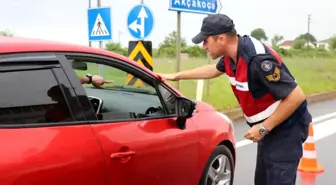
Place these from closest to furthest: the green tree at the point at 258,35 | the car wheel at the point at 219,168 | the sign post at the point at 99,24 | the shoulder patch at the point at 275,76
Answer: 1. the shoulder patch at the point at 275,76
2. the car wheel at the point at 219,168
3. the green tree at the point at 258,35
4. the sign post at the point at 99,24

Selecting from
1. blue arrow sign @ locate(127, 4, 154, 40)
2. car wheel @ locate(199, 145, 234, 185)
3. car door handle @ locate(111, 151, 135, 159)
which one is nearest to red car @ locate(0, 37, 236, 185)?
car door handle @ locate(111, 151, 135, 159)

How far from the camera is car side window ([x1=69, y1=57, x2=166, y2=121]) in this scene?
3.16 metres

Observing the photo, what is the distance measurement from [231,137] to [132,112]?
1443 millimetres

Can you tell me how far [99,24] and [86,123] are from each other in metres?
7.22

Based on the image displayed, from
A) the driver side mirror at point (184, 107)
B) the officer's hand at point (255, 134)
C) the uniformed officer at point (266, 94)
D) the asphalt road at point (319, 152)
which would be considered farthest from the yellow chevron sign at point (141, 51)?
the officer's hand at point (255, 134)

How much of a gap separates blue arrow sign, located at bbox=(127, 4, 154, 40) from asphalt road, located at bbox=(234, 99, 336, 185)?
2525mm

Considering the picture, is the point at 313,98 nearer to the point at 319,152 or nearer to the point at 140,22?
the point at 140,22

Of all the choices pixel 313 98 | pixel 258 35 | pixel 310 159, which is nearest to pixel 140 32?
pixel 310 159

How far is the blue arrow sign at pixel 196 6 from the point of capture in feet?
30.8

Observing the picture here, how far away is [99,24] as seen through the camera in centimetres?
977

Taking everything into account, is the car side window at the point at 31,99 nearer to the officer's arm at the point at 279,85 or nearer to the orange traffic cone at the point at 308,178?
the officer's arm at the point at 279,85

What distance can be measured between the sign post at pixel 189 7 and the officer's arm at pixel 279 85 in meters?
6.44

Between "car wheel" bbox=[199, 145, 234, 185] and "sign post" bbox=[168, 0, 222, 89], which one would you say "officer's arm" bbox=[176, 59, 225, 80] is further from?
"sign post" bbox=[168, 0, 222, 89]

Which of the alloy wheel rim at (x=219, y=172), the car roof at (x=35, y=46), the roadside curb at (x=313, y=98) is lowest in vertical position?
the roadside curb at (x=313, y=98)
